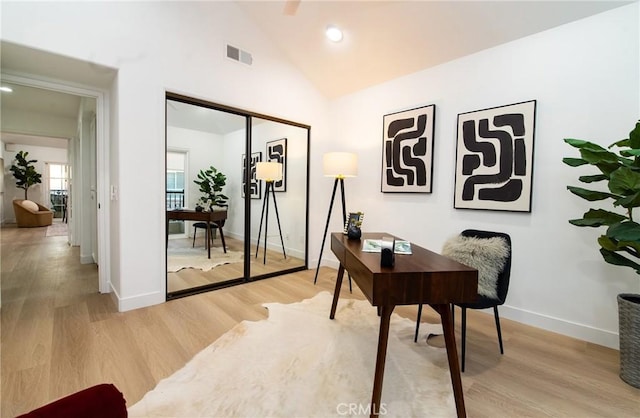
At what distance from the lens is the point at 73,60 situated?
230cm

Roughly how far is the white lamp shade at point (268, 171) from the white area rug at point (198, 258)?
103 centimetres

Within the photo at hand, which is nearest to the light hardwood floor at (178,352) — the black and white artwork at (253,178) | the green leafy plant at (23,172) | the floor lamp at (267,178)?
the floor lamp at (267,178)

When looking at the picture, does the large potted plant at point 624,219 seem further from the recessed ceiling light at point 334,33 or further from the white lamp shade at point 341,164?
the recessed ceiling light at point 334,33

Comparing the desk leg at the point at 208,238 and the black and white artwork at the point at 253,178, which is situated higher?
the black and white artwork at the point at 253,178

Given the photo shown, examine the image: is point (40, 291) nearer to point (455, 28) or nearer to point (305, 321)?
point (305, 321)

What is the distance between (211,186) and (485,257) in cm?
292

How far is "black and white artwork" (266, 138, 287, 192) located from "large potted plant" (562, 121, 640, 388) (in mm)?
2970

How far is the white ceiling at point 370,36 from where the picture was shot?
233 cm

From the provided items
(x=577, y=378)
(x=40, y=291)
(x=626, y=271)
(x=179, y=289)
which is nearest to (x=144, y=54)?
(x=179, y=289)

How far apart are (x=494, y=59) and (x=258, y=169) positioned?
277 centimetres

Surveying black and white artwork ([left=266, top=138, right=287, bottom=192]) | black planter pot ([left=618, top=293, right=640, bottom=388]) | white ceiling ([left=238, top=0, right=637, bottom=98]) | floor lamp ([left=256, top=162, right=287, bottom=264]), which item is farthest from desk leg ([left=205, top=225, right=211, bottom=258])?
black planter pot ([left=618, top=293, right=640, bottom=388])

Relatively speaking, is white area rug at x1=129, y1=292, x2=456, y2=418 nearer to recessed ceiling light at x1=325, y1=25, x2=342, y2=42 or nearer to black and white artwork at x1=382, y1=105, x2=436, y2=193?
black and white artwork at x1=382, y1=105, x2=436, y2=193

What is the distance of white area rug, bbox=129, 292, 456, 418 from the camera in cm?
148

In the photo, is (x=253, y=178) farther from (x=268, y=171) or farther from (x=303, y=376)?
(x=303, y=376)
